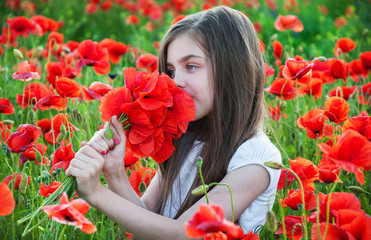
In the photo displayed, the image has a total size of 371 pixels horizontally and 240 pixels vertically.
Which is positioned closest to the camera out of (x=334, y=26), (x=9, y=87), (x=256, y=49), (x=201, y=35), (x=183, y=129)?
(x=183, y=129)

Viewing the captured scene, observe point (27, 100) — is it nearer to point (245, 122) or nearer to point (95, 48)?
point (95, 48)

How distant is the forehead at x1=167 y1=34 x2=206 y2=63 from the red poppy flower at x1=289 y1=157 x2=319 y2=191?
500 millimetres

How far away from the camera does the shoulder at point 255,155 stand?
62.5 inches

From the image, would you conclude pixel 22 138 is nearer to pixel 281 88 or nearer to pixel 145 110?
pixel 145 110

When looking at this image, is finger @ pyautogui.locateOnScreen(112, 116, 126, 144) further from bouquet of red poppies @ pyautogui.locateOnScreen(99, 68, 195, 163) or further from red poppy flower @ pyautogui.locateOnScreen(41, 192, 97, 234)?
red poppy flower @ pyautogui.locateOnScreen(41, 192, 97, 234)

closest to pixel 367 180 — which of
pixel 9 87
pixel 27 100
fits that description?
pixel 27 100

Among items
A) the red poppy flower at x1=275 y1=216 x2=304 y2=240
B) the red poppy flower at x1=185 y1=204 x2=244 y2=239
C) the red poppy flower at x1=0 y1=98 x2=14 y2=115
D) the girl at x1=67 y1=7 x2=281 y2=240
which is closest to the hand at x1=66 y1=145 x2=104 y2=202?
the girl at x1=67 y1=7 x2=281 y2=240

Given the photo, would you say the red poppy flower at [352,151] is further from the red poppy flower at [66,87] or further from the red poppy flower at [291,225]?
the red poppy flower at [66,87]

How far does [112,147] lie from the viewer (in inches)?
57.8

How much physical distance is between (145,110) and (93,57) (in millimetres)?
955

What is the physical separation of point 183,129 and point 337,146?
49cm

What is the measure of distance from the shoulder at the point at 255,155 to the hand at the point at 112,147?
0.38 metres

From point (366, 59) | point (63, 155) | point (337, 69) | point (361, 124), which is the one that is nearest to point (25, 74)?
point (63, 155)

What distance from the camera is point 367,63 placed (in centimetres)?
257
